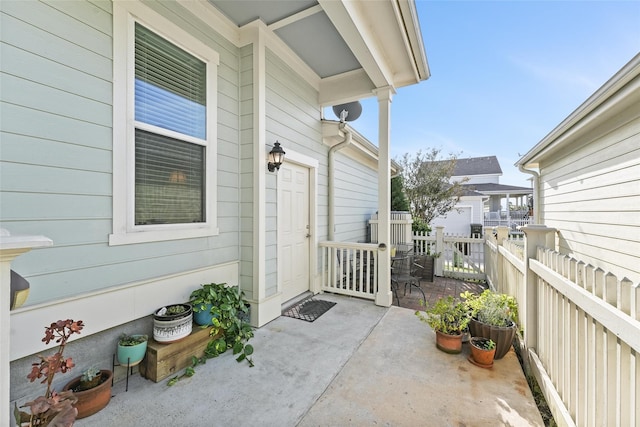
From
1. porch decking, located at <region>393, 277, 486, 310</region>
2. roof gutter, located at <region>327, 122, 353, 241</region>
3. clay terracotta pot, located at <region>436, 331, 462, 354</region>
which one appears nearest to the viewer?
clay terracotta pot, located at <region>436, 331, 462, 354</region>

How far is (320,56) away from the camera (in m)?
3.95

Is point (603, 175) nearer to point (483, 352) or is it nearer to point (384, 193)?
point (384, 193)

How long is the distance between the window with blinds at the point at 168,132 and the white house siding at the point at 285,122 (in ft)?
2.88

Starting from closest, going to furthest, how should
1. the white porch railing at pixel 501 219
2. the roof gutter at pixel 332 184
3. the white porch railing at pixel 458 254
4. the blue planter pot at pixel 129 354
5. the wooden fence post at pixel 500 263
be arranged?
the blue planter pot at pixel 129 354
the wooden fence post at pixel 500 263
the roof gutter at pixel 332 184
the white porch railing at pixel 458 254
the white porch railing at pixel 501 219

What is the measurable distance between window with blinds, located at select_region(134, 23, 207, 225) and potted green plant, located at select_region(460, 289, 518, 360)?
311 cm

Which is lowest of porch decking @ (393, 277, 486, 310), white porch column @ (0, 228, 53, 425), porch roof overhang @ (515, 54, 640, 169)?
porch decking @ (393, 277, 486, 310)

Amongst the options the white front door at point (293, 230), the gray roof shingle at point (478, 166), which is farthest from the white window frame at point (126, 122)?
the gray roof shingle at point (478, 166)

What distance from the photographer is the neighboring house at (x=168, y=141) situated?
1.72m

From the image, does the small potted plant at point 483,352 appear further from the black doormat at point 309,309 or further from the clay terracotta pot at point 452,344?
the black doormat at point 309,309

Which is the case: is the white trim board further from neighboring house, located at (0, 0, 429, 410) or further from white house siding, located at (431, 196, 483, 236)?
white house siding, located at (431, 196, 483, 236)

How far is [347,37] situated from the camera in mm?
3035

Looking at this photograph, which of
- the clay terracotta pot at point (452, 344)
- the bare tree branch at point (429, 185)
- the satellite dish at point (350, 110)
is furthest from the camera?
the bare tree branch at point (429, 185)

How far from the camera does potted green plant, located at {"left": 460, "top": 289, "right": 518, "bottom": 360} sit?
8.18 ft

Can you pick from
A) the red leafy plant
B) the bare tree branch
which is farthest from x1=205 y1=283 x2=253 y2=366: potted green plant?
the bare tree branch
